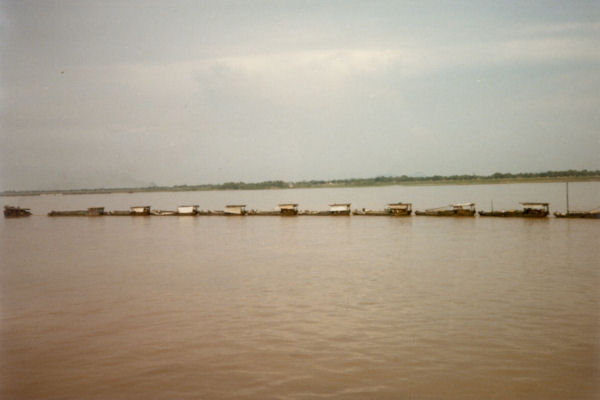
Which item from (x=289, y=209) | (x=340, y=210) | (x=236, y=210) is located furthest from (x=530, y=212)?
(x=236, y=210)

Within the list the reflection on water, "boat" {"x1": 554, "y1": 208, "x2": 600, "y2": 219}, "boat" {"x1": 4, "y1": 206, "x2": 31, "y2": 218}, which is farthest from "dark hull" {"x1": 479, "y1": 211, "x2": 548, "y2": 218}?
"boat" {"x1": 4, "y1": 206, "x2": 31, "y2": 218}

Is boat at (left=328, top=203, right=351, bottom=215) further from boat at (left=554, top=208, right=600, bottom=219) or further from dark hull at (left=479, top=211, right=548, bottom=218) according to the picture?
boat at (left=554, top=208, right=600, bottom=219)

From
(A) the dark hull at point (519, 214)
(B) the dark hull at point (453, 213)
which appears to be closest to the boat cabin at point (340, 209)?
(B) the dark hull at point (453, 213)

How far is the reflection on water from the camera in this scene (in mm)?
9219

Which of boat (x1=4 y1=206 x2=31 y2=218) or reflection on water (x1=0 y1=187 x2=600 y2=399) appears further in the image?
boat (x1=4 y1=206 x2=31 y2=218)

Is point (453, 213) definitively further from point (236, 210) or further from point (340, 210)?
point (236, 210)

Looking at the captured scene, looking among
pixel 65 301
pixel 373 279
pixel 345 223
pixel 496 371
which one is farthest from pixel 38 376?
pixel 345 223

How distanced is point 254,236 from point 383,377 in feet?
93.1

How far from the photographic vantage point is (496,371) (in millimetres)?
9539

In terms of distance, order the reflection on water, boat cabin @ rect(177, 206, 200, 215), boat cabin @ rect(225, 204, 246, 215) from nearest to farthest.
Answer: the reflection on water
boat cabin @ rect(225, 204, 246, 215)
boat cabin @ rect(177, 206, 200, 215)

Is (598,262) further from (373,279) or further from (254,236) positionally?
(254,236)

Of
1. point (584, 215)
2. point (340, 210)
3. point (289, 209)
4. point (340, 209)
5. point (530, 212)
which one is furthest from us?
point (289, 209)

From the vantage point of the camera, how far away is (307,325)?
12633 mm

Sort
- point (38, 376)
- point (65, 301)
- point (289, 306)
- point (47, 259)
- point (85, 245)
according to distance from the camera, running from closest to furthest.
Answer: point (38, 376)
point (289, 306)
point (65, 301)
point (47, 259)
point (85, 245)
